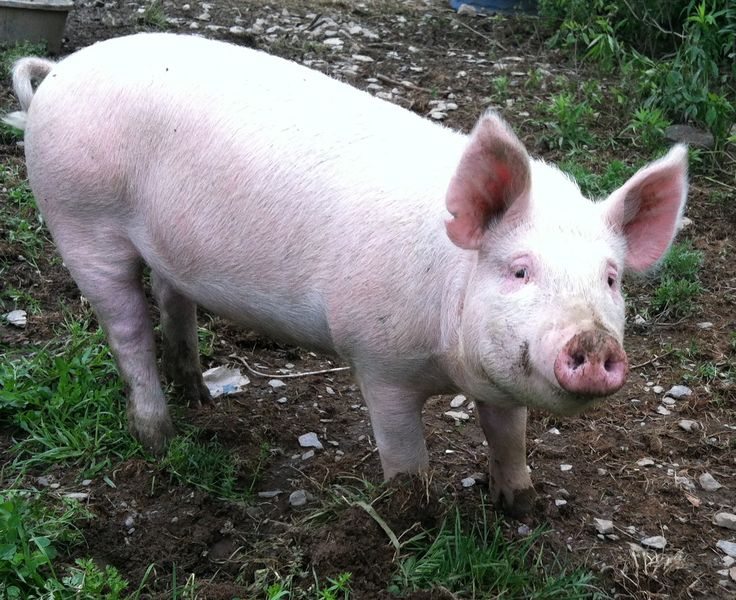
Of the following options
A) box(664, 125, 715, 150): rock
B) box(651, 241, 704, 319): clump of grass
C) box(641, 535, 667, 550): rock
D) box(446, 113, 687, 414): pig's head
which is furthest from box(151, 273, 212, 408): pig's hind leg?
box(664, 125, 715, 150): rock

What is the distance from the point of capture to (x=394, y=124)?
11.0ft

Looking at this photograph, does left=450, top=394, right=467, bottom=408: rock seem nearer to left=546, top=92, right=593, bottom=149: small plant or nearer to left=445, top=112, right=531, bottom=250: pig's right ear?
left=445, top=112, right=531, bottom=250: pig's right ear

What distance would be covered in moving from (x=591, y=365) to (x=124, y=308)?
209cm

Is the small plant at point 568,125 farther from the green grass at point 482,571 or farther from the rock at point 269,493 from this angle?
the green grass at point 482,571

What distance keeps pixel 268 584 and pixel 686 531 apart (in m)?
1.57

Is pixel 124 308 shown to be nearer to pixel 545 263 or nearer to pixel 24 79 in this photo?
pixel 24 79

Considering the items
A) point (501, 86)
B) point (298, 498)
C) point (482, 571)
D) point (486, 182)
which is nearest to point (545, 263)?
point (486, 182)

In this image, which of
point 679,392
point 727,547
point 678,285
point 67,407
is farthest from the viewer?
point 678,285

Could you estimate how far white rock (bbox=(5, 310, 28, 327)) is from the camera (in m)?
4.58

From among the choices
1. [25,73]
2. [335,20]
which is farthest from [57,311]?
[335,20]

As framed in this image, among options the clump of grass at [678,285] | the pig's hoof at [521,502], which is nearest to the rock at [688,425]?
the clump of grass at [678,285]

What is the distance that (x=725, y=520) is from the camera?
361cm

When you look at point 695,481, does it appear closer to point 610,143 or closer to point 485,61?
point 610,143

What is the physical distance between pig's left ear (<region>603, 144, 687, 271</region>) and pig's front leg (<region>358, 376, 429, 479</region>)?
0.84 m
